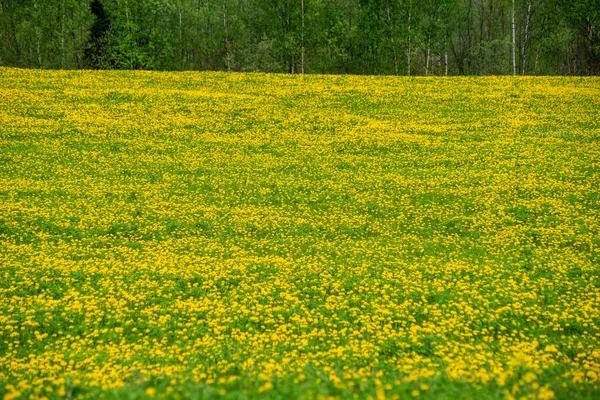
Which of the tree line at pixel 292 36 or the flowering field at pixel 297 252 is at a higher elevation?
the tree line at pixel 292 36

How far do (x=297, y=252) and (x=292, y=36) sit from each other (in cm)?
5581

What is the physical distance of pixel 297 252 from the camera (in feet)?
55.3

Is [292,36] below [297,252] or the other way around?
the other way around

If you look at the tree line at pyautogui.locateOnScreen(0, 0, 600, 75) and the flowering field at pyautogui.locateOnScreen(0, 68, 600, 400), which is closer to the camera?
the flowering field at pyautogui.locateOnScreen(0, 68, 600, 400)

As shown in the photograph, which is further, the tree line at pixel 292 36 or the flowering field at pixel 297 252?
the tree line at pixel 292 36

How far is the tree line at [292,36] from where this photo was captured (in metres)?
63.7

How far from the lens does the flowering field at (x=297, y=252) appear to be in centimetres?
972

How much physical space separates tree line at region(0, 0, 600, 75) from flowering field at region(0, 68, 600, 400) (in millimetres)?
31077

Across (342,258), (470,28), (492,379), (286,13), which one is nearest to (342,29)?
(286,13)

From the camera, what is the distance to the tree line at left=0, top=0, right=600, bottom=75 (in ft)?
209

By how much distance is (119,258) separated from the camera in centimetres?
1619

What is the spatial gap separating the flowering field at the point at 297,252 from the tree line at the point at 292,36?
3108cm

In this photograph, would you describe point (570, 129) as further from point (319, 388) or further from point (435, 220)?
point (319, 388)

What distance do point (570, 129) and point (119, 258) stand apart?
3210 cm
